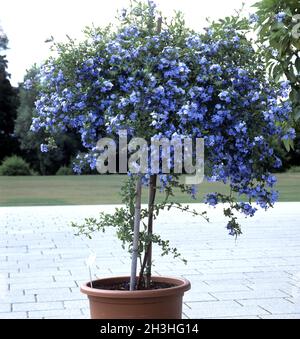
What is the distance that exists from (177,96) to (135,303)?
133 cm

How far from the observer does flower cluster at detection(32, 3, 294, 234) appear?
4.14 m

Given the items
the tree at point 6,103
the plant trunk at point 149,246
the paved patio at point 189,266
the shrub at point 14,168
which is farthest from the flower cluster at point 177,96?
the tree at point 6,103

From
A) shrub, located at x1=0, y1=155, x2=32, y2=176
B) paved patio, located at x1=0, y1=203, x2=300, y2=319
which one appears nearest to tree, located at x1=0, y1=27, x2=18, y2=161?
shrub, located at x1=0, y1=155, x2=32, y2=176

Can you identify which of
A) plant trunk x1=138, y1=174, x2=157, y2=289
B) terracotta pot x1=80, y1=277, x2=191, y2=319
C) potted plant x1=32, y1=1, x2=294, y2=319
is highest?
potted plant x1=32, y1=1, x2=294, y2=319

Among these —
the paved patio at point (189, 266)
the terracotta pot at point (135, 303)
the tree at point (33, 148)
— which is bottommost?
the paved patio at point (189, 266)

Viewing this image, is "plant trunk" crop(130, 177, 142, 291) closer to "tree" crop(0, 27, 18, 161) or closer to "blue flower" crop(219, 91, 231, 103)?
"blue flower" crop(219, 91, 231, 103)

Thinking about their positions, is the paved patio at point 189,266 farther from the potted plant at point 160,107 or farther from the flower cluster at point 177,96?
the flower cluster at point 177,96

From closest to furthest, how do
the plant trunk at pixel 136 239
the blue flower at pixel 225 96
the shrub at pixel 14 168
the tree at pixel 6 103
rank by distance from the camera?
1. the blue flower at pixel 225 96
2. the plant trunk at pixel 136 239
3. the shrub at pixel 14 168
4. the tree at pixel 6 103

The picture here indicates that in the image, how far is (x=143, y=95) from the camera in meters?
4.15

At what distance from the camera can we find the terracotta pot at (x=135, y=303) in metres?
4.23

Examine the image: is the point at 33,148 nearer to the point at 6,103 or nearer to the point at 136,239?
the point at 6,103

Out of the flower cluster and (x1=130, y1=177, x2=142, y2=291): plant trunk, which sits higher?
the flower cluster

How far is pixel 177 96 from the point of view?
13.7 ft
